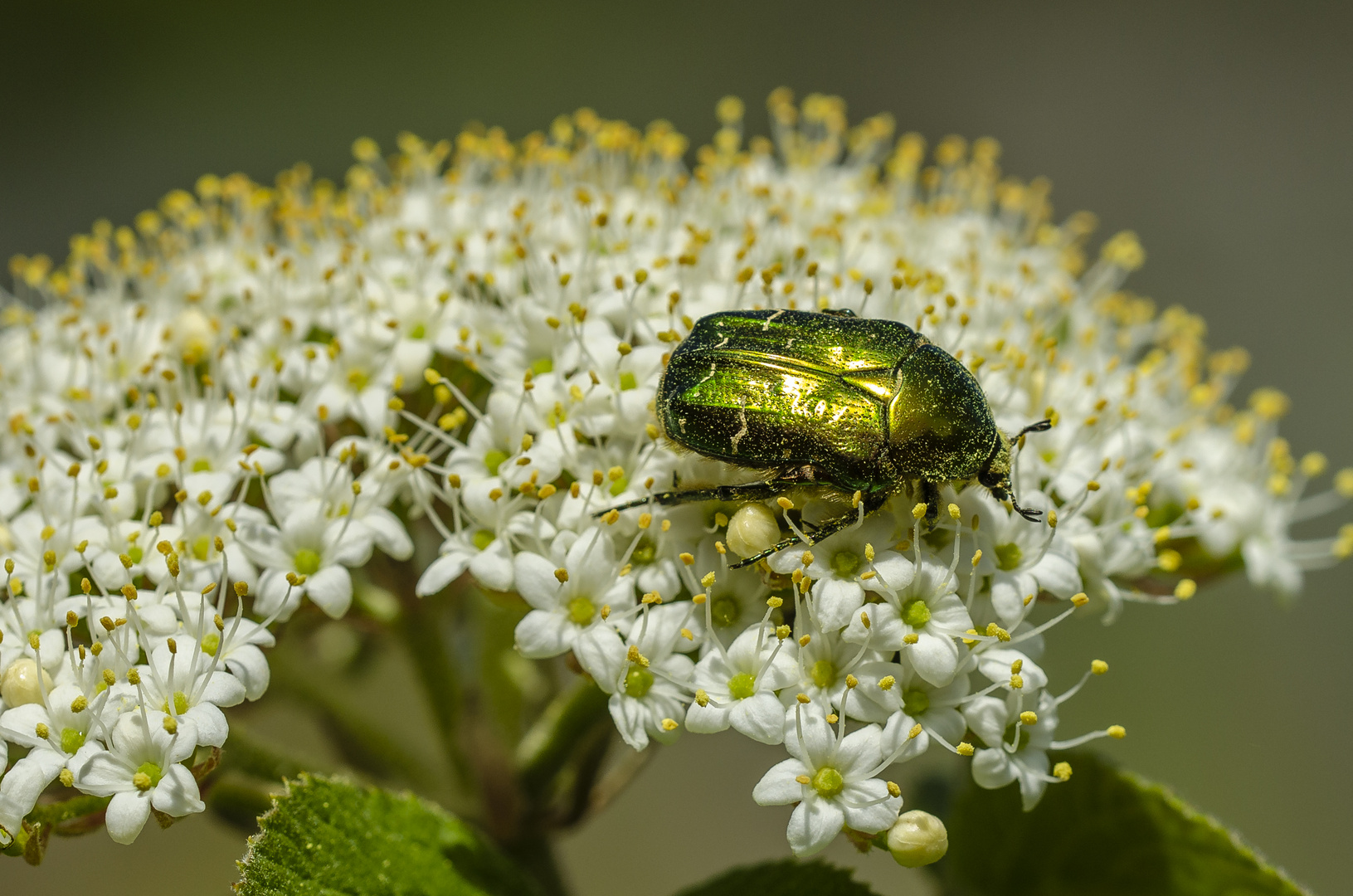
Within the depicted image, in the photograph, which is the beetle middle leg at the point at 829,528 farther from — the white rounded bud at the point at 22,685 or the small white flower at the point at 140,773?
the white rounded bud at the point at 22,685

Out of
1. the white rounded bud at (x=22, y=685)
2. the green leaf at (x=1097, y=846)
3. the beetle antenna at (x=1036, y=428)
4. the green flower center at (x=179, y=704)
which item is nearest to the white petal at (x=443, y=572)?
the green flower center at (x=179, y=704)

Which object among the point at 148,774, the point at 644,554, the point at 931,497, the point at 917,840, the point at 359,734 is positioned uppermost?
the point at 931,497

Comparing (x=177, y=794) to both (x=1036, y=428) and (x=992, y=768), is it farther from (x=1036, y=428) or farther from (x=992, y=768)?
(x=1036, y=428)

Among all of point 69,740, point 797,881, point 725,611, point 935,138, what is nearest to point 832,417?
point 725,611

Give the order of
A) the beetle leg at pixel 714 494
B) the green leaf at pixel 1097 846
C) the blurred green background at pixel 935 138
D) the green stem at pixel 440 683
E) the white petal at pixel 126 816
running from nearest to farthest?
the white petal at pixel 126 816
the beetle leg at pixel 714 494
the green leaf at pixel 1097 846
the green stem at pixel 440 683
the blurred green background at pixel 935 138

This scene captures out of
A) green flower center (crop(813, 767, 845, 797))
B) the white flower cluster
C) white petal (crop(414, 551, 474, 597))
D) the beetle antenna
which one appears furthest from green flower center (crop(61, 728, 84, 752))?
the beetle antenna

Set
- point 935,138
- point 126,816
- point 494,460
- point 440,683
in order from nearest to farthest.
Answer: point 126,816
point 494,460
point 440,683
point 935,138
